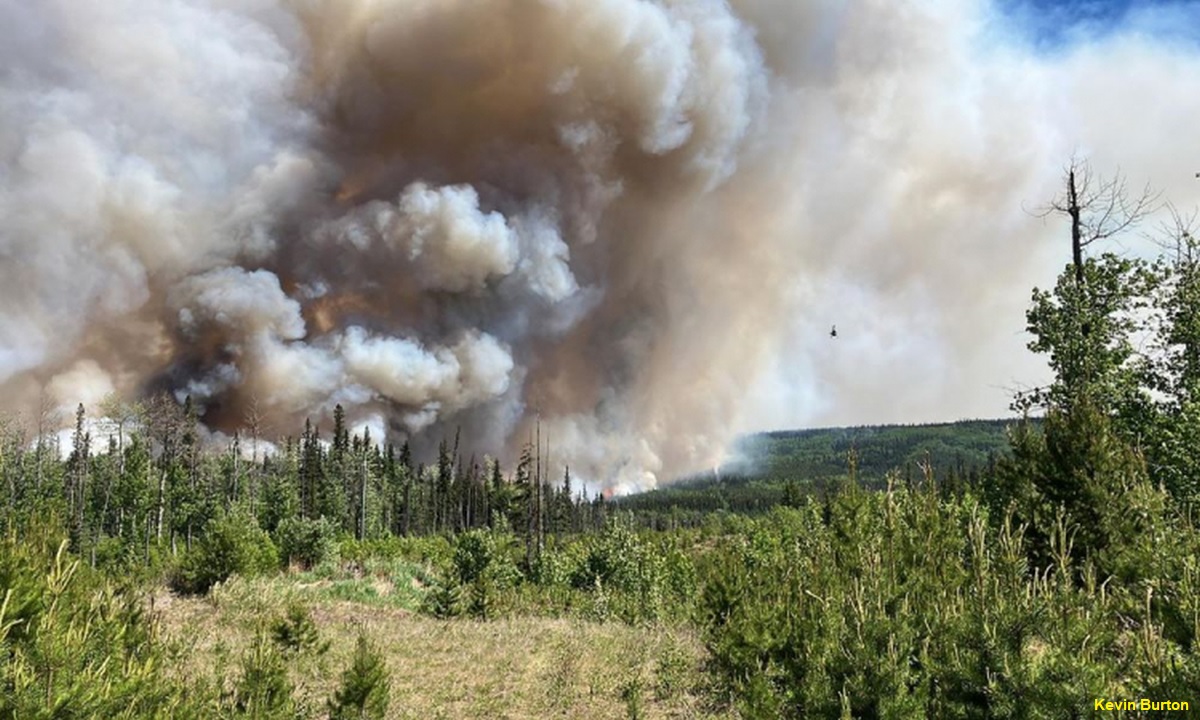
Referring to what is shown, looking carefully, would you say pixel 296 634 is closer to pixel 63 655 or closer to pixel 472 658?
pixel 472 658

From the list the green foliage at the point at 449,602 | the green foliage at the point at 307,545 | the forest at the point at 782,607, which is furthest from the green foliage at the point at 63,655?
the green foliage at the point at 307,545

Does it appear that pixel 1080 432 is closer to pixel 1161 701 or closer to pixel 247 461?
pixel 1161 701

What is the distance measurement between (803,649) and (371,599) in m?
23.4

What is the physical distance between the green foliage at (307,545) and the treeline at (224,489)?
345mm

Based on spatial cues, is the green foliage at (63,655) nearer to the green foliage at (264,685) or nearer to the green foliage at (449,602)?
the green foliage at (264,685)

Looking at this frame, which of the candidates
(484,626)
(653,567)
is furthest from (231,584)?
(653,567)

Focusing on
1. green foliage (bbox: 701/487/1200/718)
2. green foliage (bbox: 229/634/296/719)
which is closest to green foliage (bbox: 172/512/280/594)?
green foliage (bbox: 229/634/296/719)

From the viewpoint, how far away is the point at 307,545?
35000mm

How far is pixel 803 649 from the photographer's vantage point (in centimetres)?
902

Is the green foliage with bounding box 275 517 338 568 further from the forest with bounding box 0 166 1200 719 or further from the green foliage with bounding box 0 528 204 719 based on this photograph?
the green foliage with bounding box 0 528 204 719

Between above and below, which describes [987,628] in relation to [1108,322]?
below

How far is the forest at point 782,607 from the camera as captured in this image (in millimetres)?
5570

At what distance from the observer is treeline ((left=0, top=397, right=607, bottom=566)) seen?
56.2 metres

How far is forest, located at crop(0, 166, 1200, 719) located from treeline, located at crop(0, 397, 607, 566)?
11263 millimetres
